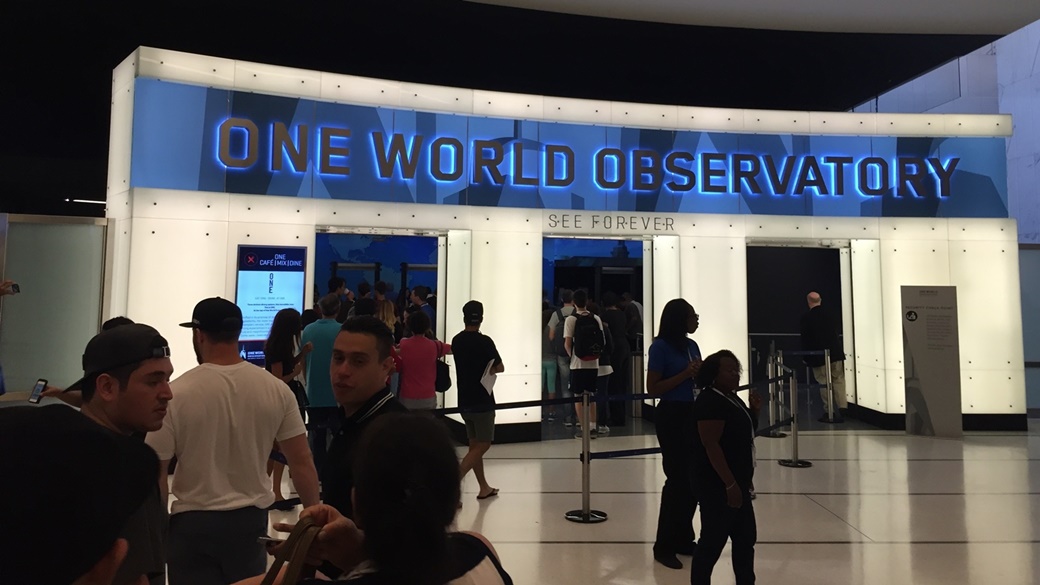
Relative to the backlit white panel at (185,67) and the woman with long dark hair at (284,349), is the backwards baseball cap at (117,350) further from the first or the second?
the backlit white panel at (185,67)

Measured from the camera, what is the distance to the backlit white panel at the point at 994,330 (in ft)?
30.9

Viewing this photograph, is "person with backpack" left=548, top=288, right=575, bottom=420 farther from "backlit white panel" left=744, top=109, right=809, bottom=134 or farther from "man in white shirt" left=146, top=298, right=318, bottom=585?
"man in white shirt" left=146, top=298, right=318, bottom=585

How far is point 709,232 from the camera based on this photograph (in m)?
9.20

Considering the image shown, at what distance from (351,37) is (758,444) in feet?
35.2

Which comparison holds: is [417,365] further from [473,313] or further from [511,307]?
[511,307]

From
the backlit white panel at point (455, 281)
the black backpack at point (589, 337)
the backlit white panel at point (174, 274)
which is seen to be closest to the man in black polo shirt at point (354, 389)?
the backlit white panel at point (174, 274)

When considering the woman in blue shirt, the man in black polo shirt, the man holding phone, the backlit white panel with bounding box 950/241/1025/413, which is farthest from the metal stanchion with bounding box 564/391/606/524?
the backlit white panel with bounding box 950/241/1025/413

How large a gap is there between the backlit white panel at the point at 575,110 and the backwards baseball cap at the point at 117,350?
753 centimetres

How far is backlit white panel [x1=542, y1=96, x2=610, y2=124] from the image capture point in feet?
29.1

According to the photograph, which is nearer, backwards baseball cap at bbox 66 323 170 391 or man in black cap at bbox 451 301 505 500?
backwards baseball cap at bbox 66 323 170 391

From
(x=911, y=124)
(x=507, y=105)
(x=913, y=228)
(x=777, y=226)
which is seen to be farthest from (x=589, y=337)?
(x=911, y=124)

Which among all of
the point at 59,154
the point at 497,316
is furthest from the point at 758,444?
the point at 59,154

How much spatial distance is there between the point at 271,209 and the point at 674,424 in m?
5.26

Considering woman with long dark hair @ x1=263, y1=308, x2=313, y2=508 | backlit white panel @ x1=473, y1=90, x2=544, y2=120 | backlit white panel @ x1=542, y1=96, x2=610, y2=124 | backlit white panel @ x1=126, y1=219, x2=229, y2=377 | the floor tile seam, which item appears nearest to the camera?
the floor tile seam
